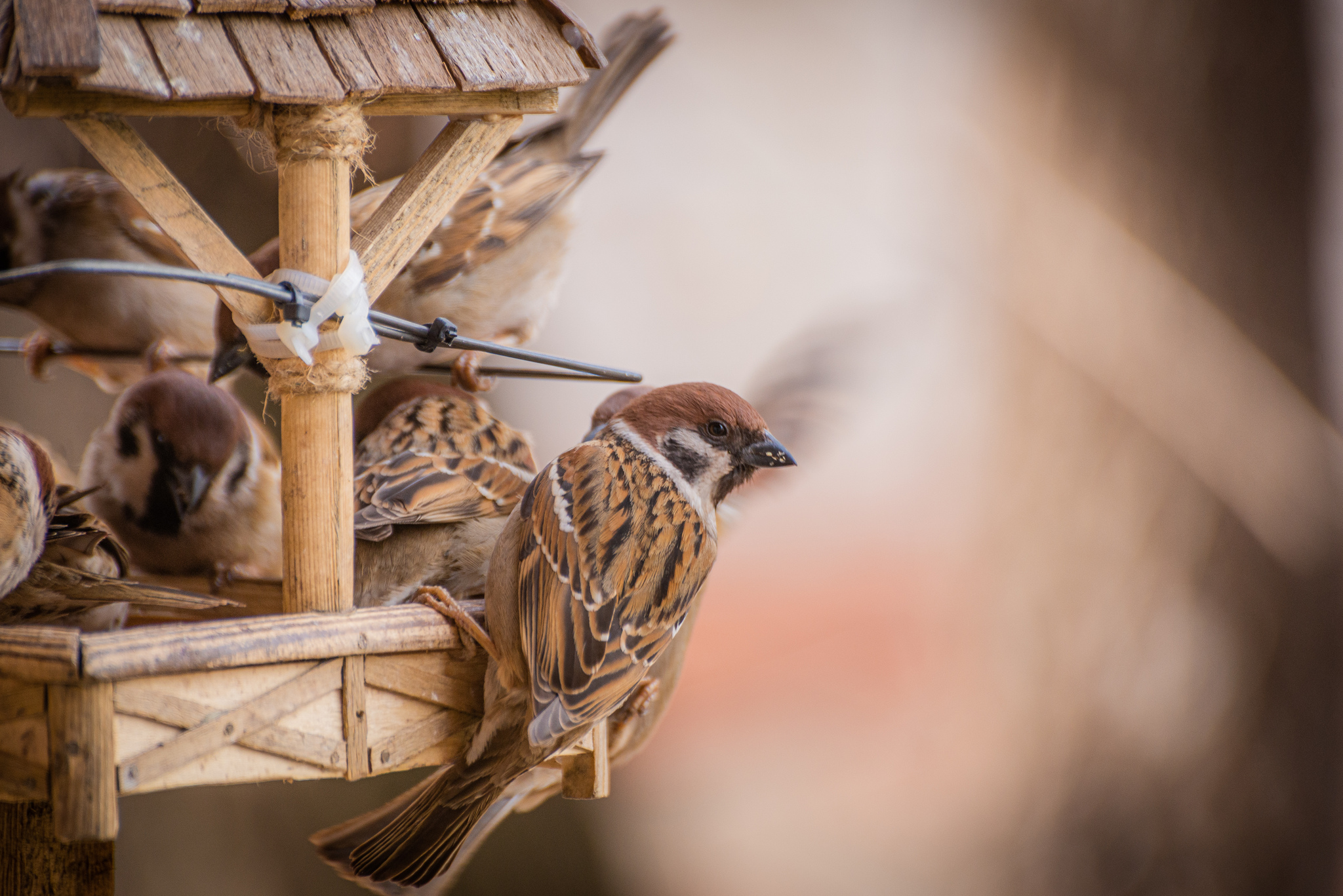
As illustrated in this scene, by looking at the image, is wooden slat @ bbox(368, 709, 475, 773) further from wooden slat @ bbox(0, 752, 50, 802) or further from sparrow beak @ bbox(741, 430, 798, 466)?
sparrow beak @ bbox(741, 430, 798, 466)

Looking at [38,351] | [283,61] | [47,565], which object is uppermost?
[38,351]

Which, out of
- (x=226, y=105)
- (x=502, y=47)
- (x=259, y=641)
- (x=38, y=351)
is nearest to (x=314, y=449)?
(x=259, y=641)

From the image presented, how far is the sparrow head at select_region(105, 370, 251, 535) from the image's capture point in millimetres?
1393

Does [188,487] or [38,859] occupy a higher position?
[188,487]

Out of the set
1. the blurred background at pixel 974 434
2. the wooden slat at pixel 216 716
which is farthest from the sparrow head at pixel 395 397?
the blurred background at pixel 974 434

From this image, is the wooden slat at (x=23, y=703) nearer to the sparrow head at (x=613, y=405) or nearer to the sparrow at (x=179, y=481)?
the sparrow at (x=179, y=481)

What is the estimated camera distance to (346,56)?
963 millimetres

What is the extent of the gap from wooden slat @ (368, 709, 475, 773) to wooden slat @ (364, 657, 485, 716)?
0.4 inches

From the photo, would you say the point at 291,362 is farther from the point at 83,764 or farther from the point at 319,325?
the point at 83,764

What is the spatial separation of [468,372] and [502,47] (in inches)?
21.3

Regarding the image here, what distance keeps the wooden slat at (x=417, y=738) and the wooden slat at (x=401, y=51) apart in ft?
1.83

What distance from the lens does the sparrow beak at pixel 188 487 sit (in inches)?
55.1

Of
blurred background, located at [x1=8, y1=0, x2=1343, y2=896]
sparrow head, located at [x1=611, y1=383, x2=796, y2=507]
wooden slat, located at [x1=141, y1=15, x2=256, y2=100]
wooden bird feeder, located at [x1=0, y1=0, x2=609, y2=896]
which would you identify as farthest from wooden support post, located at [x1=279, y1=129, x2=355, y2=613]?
blurred background, located at [x1=8, y1=0, x2=1343, y2=896]

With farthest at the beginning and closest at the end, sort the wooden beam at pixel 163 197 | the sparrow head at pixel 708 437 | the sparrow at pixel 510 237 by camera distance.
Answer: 1. the sparrow at pixel 510 237
2. the sparrow head at pixel 708 437
3. the wooden beam at pixel 163 197
